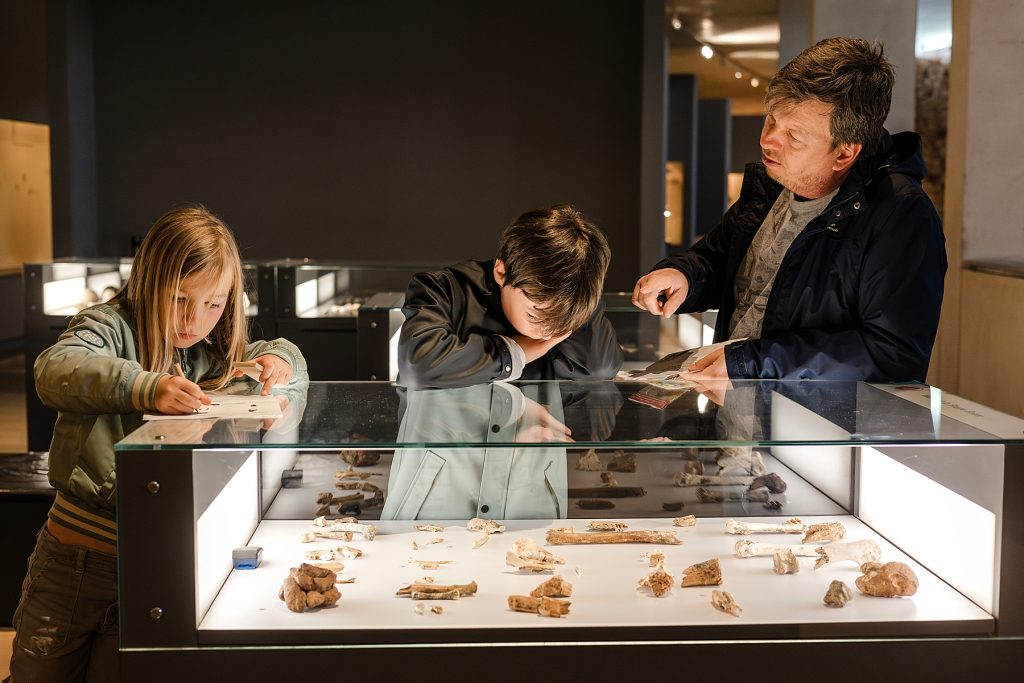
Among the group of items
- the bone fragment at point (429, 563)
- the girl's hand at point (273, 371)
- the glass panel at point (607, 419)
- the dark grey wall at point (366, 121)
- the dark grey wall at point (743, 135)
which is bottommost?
the bone fragment at point (429, 563)

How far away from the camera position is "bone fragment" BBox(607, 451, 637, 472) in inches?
75.0

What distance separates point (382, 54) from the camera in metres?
9.08

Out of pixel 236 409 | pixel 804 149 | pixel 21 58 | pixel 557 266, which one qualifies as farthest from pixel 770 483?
pixel 21 58

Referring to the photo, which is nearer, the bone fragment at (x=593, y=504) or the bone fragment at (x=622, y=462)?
the bone fragment at (x=622, y=462)

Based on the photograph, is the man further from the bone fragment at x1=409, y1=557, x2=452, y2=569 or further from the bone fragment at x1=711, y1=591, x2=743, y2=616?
the bone fragment at x1=409, y1=557, x2=452, y2=569

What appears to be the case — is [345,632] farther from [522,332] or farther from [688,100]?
[688,100]

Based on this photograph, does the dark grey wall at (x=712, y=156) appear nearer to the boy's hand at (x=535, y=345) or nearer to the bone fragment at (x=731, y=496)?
the boy's hand at (x=535, y=345)

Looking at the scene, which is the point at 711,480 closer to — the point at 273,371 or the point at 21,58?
the point at 273,371

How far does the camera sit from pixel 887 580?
1.82 meters

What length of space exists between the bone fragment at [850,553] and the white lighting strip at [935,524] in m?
0.05

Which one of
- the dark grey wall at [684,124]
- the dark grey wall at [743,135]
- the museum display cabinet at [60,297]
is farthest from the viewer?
the dark grey wall at [743,135]

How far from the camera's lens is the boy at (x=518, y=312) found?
2.25m

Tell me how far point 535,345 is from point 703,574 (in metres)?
0.74

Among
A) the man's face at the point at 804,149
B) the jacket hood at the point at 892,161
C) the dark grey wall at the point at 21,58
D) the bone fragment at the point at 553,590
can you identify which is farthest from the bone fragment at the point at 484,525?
the dark grey wall at the point at 21,58
